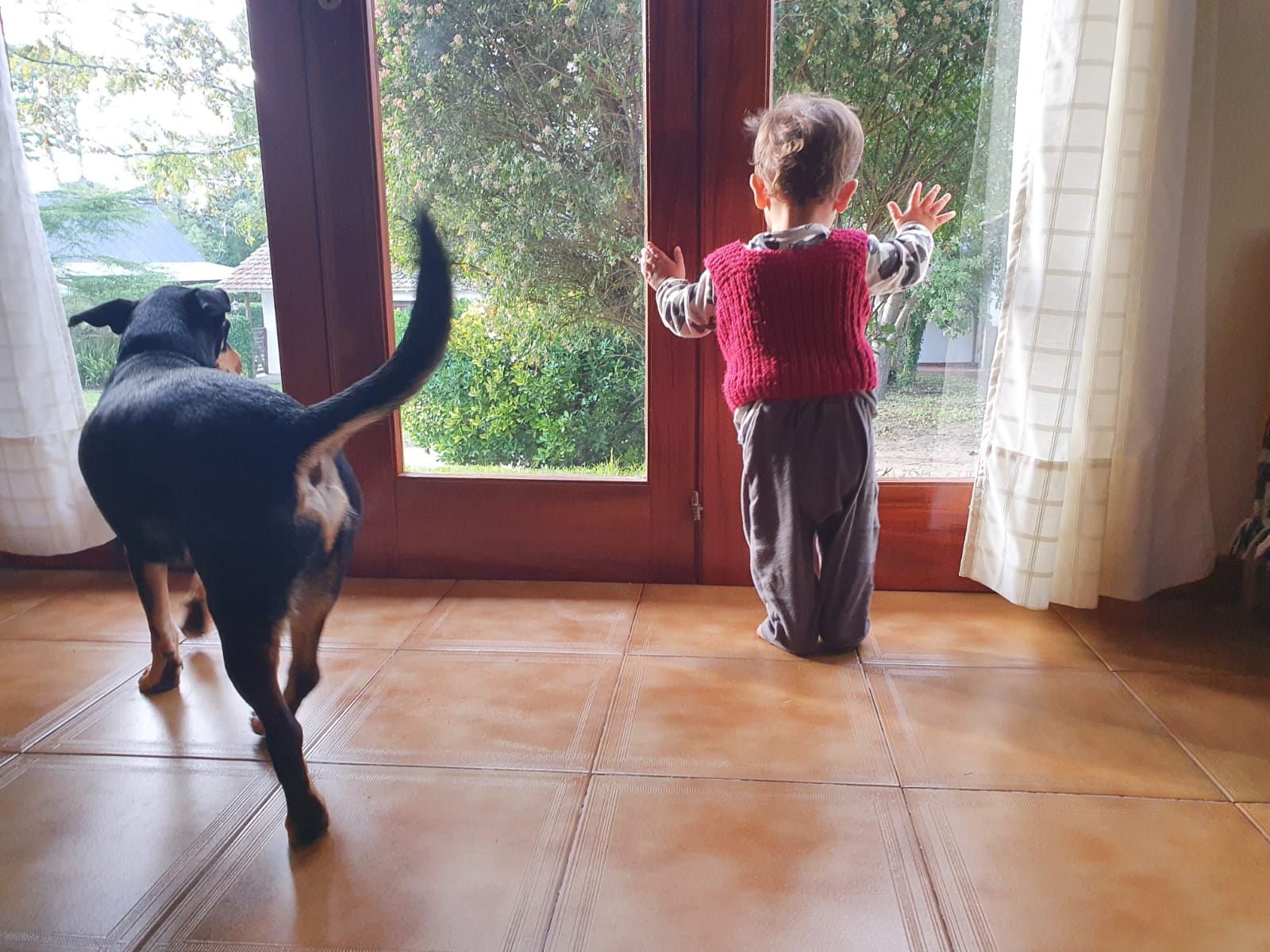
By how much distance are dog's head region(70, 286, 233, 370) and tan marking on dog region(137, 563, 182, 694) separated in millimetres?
393

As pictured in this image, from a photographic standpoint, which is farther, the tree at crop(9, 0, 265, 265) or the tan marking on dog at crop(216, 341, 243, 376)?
the tree at crop(9, 0, 265, 265)

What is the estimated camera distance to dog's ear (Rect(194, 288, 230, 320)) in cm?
148

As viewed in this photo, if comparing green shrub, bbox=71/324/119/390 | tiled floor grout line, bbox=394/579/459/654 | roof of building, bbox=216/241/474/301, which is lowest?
tiled floor grout line, bbox=394/579/459/654

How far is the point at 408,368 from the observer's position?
3.52ft

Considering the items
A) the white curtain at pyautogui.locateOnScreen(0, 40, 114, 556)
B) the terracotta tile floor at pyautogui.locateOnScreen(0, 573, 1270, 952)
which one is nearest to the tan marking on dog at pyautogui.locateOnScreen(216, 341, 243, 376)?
the terracotta tile floor at pyautogui.locateOnScreen(0, 573, 1270, 952)

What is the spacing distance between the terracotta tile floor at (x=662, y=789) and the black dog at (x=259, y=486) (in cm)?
18

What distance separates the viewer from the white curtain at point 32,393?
1.90 m

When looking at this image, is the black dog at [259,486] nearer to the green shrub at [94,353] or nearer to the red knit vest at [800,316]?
the red knit vest at [800,316]

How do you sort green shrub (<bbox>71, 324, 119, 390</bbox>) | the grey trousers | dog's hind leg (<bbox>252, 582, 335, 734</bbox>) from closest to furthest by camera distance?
dog's hind leg (<bbox>252, 582, 335, 734</bbox>), the grey trousers, green shrub (<bbox>71, 324, 119, 390</bbox>)

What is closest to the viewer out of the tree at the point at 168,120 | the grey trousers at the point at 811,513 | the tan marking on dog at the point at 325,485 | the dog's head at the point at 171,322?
the tan marking on dog at the point at 325,485

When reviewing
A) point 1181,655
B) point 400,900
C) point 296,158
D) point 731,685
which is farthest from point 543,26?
point 1181,655

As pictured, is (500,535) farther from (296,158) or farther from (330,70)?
(330,70)

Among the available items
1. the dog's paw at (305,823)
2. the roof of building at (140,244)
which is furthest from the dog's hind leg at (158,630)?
the roof of building at (140,244)

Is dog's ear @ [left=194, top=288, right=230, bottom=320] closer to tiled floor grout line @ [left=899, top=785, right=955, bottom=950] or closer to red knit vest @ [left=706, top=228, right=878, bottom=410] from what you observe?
red knit vest @ [left=706, top=228, right=878, bottom=410]
